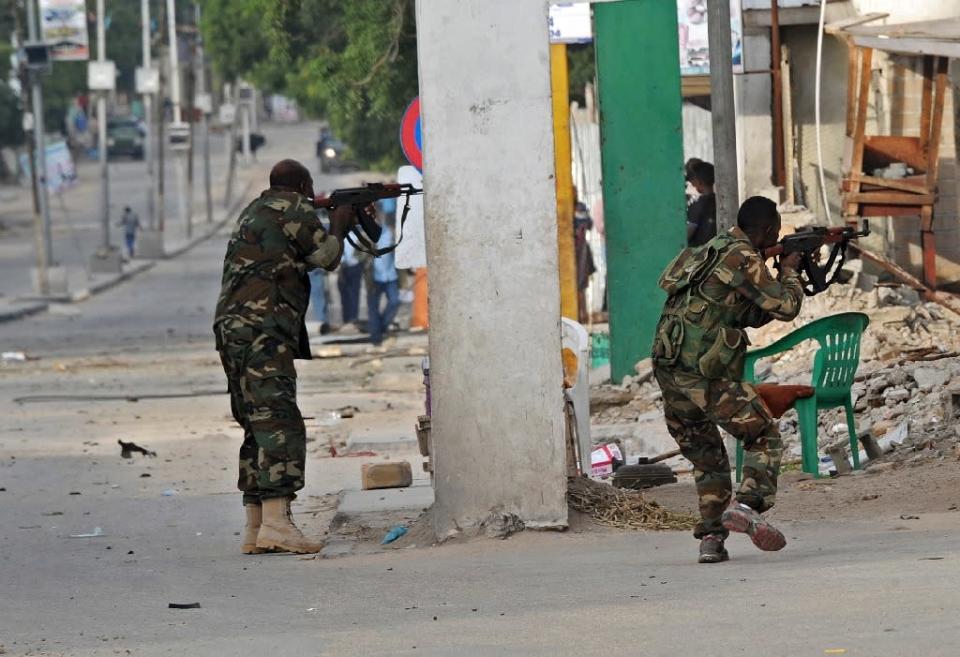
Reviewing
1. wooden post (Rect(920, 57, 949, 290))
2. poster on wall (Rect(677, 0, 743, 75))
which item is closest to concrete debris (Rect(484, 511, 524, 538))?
wooden post (Rect(920, 57, 949, 290))

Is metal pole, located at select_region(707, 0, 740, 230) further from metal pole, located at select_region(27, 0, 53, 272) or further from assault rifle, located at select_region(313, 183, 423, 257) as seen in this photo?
metal pole, located at select_region(27, 0, 53, 272)

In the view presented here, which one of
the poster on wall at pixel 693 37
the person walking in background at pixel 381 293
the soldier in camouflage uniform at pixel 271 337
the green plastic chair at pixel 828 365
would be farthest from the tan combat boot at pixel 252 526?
the person walking in background at pixel 381 293

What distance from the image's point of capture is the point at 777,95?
1803 cm

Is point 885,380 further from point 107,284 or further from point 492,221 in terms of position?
point 107,284

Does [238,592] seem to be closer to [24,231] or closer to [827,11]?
[827,11]

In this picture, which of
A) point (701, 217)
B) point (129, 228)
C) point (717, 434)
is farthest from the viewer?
point (129, 228)

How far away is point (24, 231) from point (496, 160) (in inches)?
2008

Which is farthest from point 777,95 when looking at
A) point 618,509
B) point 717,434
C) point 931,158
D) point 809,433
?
point 717,434

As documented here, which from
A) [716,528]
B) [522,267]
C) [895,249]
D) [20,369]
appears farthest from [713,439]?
[20,369]

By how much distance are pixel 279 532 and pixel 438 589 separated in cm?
144

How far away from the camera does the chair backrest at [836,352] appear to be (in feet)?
33.4

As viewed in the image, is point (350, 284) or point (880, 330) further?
point (350, 284)

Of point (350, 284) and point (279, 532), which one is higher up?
point (279, 532)

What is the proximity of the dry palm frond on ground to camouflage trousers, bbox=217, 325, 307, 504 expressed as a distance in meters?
1.23
